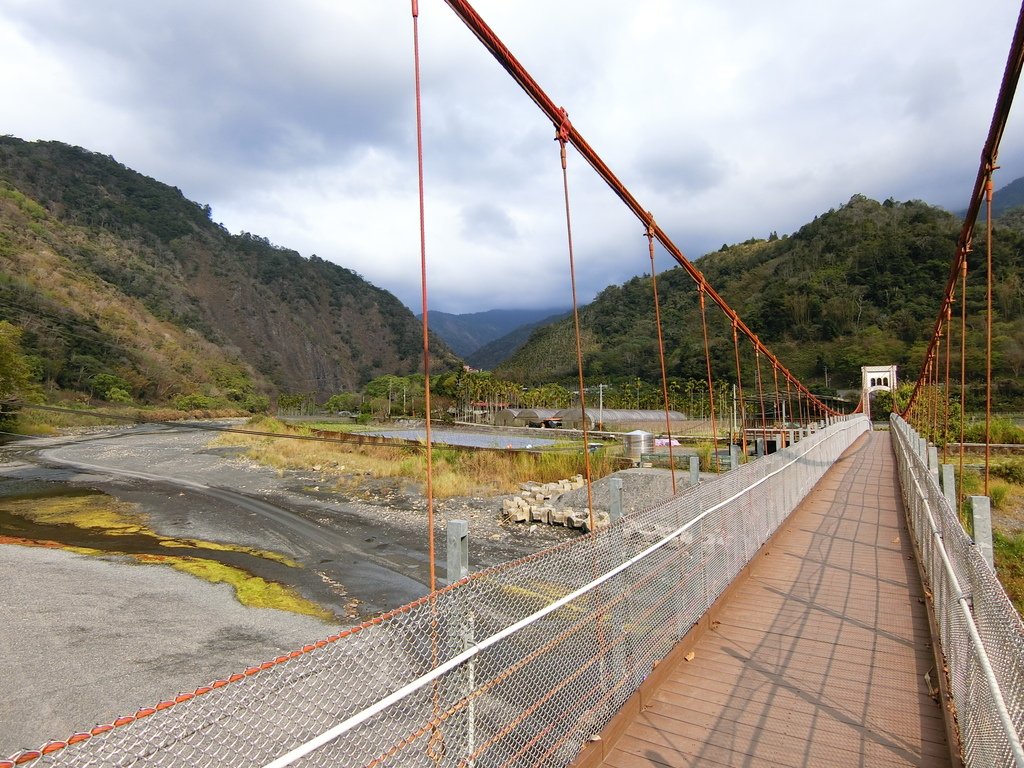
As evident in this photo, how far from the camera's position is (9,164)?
101875 millimetres

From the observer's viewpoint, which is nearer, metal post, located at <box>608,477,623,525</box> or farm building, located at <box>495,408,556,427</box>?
metal post, located at <box>608,477,623,525</box>

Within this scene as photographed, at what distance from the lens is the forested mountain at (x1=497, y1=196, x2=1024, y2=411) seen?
6531 cm

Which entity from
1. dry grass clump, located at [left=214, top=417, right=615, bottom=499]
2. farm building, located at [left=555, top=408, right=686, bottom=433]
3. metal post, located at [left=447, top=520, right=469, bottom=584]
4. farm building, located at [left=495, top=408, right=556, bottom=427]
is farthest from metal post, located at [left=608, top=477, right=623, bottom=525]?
farm building, located at [left=495, top=408, right=556, bottom=427]

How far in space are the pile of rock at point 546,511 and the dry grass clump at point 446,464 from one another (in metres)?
1.92

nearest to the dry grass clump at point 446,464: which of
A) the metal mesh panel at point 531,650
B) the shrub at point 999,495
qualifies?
the shrub at point 999,495

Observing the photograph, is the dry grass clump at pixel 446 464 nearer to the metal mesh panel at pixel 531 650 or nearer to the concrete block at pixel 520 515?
the concrete block at pixel 520 515

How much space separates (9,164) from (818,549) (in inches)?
5530

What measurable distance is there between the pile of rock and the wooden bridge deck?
24.9 ft

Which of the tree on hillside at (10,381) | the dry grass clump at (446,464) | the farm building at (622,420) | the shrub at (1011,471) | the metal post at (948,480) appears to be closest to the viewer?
the metal post at (948,480)

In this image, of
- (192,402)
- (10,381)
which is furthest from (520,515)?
(192,402)

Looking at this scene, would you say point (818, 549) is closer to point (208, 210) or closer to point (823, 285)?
point (823, 285)

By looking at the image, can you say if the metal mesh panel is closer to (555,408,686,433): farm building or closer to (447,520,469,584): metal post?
→ (447,520,469,584): metal post

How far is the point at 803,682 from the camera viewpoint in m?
3.39

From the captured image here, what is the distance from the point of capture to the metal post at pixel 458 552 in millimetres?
2422
